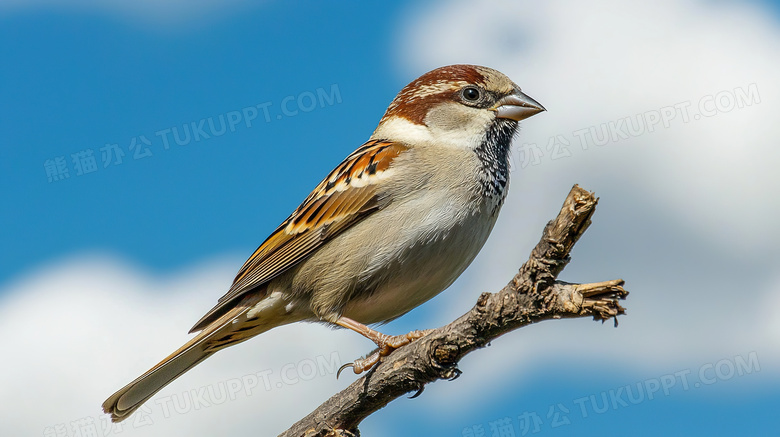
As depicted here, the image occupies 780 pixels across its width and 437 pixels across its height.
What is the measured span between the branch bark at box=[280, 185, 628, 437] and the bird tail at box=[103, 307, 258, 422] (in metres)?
1.28

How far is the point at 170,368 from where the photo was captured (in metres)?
5.96

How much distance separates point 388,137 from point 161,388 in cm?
262

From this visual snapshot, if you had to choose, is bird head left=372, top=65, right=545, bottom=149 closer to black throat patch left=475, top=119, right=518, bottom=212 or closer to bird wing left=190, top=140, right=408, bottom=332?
black throat patch left=475, top=119, right=518, bottom=212

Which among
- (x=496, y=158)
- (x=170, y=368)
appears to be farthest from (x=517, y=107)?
(x=170, y=368)

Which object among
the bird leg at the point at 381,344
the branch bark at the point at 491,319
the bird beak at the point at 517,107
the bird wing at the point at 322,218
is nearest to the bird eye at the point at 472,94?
the bird beak at the point at 517,107

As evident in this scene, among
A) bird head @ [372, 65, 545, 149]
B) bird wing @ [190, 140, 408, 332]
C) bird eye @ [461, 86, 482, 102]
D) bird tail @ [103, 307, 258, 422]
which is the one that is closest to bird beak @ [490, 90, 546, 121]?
bird head @ [372, 65, 545, 149]

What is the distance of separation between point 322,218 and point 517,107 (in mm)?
1711

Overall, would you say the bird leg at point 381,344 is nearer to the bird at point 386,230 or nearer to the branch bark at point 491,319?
the bird at point 386,230

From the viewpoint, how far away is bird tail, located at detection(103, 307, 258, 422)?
19.1 ft

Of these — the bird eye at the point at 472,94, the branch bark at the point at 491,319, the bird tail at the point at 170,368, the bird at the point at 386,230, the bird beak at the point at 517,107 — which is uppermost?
the bird eye at the point at 472,94

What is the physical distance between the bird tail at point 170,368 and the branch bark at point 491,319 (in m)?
1.28

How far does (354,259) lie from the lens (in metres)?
5.66

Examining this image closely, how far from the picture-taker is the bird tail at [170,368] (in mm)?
5828

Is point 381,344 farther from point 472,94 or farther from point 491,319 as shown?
point 472,94
